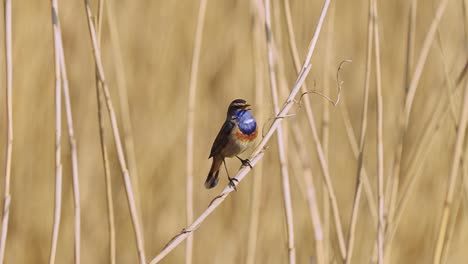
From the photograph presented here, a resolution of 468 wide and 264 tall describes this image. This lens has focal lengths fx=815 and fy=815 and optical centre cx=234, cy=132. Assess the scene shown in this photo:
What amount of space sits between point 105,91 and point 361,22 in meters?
1.72

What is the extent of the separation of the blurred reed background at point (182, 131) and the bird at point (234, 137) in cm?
51

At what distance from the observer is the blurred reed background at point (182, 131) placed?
2572mm

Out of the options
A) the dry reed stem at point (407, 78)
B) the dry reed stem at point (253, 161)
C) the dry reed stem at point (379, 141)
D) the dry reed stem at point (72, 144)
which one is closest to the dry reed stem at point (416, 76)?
the dry reed stem at point (407, 78)

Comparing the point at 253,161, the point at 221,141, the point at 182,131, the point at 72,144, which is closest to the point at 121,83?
the point at 221,141

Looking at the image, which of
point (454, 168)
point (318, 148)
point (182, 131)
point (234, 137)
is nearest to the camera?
point (318, 148)

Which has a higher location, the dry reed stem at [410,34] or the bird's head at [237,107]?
the dry reed stem at [410,34]

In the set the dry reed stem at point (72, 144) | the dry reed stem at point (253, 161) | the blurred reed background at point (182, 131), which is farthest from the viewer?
the blurred reed background at point (182, 131)

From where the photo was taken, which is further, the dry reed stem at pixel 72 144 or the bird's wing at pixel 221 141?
the bird's wing at pixel 221 141

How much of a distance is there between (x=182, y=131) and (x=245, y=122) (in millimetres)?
979

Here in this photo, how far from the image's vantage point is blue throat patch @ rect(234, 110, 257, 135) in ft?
5.86

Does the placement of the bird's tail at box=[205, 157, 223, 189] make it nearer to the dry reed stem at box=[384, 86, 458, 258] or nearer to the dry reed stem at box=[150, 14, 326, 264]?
the dry reed stem at box=[384, 86, 458, 258]

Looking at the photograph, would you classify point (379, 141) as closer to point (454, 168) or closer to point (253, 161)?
point (454, 168)

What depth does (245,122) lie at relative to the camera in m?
1.81

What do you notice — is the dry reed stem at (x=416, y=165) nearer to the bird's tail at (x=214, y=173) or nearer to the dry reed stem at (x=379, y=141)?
the dry reed stem at (x=379, y=141)
